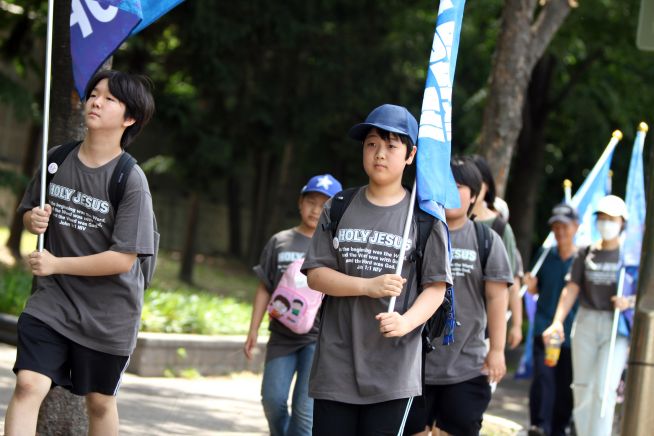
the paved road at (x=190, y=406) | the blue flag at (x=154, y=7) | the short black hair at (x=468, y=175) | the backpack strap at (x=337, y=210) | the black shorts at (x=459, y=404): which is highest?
the blue flag at (x=154, y=7)

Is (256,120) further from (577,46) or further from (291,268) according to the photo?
(291,268)

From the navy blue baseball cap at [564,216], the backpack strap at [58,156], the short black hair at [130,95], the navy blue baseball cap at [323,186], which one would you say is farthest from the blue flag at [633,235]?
the backpack strap at [58,156]

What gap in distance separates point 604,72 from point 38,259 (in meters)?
20.6

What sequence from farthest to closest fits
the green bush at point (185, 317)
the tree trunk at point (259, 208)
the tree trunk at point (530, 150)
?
the tree trunk at point (259, 208) → the tree trunk at point (530, 150) → the green bush at point (185, 317)

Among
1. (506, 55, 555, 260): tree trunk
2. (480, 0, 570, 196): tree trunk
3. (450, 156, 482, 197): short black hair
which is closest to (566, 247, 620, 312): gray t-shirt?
(480, 0, 570, 196): tree trunk

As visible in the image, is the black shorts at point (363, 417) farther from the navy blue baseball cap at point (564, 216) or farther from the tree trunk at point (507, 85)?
the tree trunk at point (507, 85)

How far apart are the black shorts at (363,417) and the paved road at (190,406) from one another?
329 cm

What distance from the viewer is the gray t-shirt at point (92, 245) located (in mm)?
5145

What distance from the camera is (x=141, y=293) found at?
5.39 m

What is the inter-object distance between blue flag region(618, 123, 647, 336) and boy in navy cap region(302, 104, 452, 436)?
12.9 feet

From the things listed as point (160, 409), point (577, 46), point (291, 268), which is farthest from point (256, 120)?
point (291, 268)

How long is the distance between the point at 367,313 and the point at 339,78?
18801 millimetres

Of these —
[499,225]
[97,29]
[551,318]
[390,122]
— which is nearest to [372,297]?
[390,122]

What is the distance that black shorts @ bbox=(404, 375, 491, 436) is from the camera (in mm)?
6613
